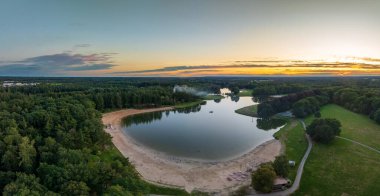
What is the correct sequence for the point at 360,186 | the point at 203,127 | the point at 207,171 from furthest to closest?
the point at 203,127 → the point at 207,171 → the point at 360,186

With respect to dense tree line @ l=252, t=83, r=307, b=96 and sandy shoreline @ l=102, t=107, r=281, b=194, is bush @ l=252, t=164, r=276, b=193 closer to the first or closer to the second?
sandy shoreline @ l=102, t=107, r=281, b=194

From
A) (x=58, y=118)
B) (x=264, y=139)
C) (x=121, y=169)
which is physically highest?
(x=58, y=118)

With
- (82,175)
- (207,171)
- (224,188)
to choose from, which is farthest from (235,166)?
(82,175)

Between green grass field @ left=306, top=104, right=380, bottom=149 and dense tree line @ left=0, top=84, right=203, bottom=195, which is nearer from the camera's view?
dense tree line @ left=0, top=84, right=203, bottom=195

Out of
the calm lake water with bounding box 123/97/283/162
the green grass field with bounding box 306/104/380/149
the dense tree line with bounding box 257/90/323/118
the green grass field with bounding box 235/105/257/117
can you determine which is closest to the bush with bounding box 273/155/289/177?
the calm lake water with bounding box 123/97/283/162

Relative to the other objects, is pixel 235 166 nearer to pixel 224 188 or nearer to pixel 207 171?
pixel 207 171

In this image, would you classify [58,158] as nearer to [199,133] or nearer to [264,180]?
[264,180]
